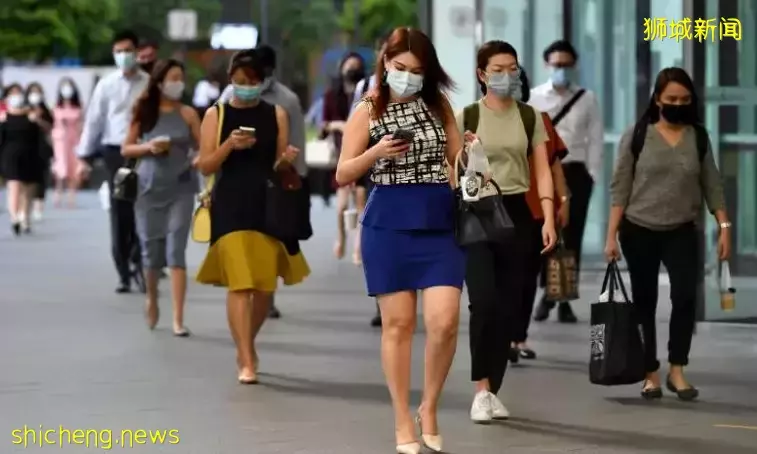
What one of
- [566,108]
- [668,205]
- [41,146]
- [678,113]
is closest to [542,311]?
[566,108]

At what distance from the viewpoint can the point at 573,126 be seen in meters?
13.5

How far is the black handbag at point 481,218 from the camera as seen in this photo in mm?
8250

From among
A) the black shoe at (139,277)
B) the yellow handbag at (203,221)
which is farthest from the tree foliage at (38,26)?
the yellow handbag at (203,221)

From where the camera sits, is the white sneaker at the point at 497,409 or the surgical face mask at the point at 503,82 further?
the surgical face mask at the point at 503,82

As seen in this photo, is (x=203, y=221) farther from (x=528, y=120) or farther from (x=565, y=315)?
(x=565, y=315)

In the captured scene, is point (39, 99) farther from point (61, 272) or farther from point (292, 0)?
point (292, 0)

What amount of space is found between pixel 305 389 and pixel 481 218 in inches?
93.6

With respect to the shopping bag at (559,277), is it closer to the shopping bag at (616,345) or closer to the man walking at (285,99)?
the man walking at (285,99)

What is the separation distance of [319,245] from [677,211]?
1273 cm

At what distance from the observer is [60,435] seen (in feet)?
28.8

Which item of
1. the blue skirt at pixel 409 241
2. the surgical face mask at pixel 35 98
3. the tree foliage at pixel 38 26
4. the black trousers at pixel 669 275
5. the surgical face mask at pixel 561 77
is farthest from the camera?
the tree foliage at pixel 38 26

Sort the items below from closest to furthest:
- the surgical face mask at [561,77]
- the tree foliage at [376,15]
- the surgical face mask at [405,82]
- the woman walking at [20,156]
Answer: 1. the surgical face mask at [405,82]
2. the surgical face mask at [561,77]
3. the woman walking at [20,156]
4. the tree foliage at [376,15]

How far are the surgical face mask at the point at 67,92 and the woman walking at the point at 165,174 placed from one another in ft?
66.0

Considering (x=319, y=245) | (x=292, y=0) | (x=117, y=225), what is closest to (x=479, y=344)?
(x=117, y=225)
